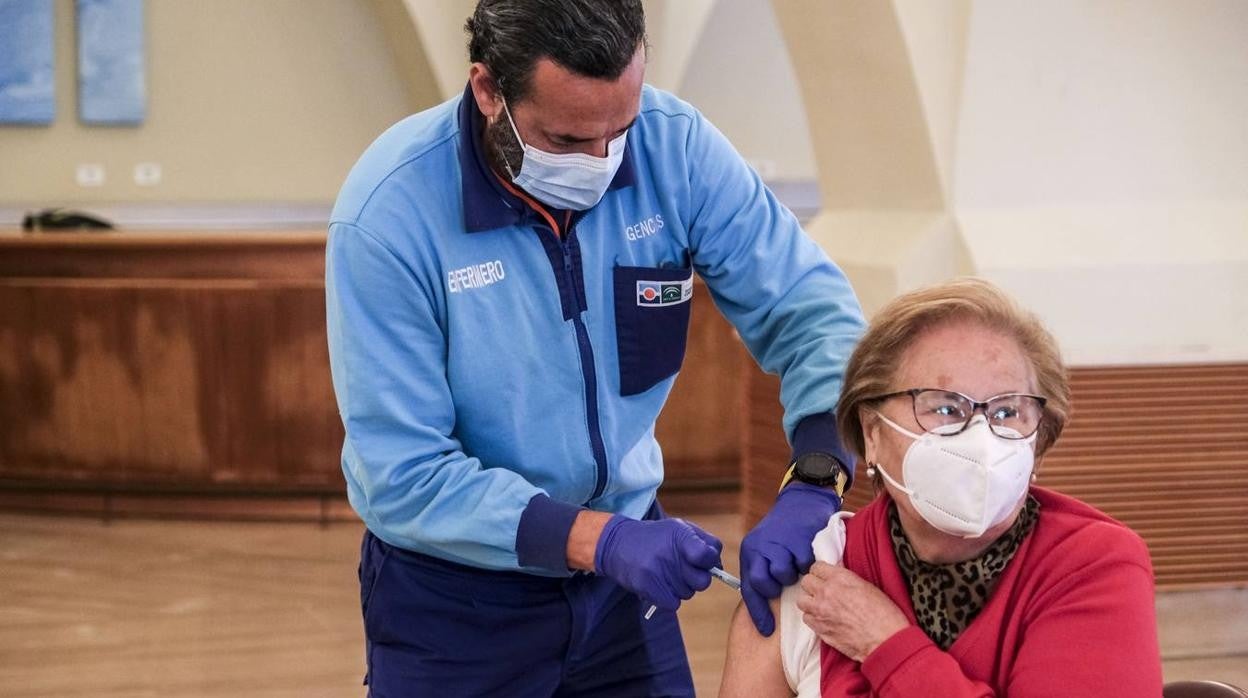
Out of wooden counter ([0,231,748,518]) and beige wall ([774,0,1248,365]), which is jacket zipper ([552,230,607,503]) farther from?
wooden counter ([0,231,748,518])

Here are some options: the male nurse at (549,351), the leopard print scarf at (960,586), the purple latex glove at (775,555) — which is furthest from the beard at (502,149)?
the leopard print scarf at (960,586)

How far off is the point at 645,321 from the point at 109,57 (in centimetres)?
694

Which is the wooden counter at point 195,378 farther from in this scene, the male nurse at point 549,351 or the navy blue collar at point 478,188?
the navy blue collar at point 478,188

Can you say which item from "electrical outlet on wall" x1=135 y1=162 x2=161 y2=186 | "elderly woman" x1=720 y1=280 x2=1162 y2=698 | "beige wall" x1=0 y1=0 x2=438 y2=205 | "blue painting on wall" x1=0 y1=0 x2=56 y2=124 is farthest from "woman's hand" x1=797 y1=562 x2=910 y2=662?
"blue painting on wall" x1=0 y1=0 x2=56 y2=124

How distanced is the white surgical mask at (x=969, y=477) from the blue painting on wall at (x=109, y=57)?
727 cm

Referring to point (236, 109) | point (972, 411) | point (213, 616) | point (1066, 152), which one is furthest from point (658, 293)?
point (236, 109)

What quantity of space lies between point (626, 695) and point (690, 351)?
12.7 ft

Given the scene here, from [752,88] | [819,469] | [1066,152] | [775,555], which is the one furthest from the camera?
[752,88]

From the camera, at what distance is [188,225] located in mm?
8211

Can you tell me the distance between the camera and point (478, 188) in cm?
176

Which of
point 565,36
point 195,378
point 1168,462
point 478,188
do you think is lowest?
point 195,378

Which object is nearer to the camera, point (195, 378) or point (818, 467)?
point (818, 467)

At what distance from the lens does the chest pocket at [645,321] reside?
1.86 meters

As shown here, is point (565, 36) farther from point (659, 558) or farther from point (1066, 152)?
point (1066, 152)
